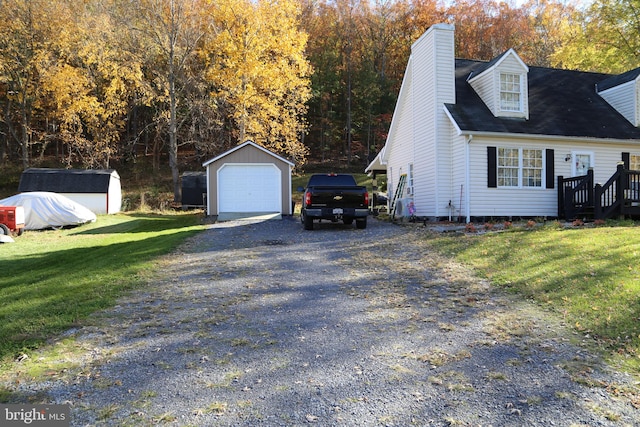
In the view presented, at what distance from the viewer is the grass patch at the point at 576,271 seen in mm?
4648

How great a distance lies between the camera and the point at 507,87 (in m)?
15.4

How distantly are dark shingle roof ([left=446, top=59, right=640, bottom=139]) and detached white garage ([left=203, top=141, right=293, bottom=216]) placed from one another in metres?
7.90

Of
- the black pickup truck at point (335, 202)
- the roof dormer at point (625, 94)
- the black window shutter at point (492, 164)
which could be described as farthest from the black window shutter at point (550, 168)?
the black pickup truck at point (335, 202)

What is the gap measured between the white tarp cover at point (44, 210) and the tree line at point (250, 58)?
7.26m

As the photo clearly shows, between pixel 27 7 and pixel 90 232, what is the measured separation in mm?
19886

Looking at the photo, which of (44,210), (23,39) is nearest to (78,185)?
(44,210)

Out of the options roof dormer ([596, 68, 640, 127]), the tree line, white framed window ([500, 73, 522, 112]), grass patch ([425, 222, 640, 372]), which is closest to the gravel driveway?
grass patch ([425, 222, 640, 372])

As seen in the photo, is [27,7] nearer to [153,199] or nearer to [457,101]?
[153,199]

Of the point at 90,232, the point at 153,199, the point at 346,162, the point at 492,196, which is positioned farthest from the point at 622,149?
the point at 153,199

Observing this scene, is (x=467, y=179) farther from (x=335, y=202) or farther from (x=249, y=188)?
(x=249, y=188)

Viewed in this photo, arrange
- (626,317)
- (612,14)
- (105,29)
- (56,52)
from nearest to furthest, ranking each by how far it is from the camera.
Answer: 1. (626,317)
2. (612,14)
3. (105,29)
4. (56,52)

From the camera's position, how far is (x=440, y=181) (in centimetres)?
1502

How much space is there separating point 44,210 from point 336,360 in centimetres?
2244

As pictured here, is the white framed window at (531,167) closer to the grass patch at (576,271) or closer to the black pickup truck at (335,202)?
the grass patch at (576,271)
